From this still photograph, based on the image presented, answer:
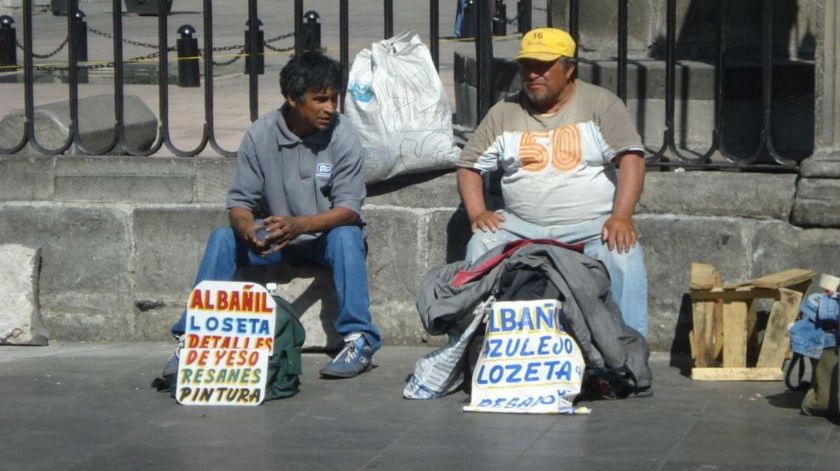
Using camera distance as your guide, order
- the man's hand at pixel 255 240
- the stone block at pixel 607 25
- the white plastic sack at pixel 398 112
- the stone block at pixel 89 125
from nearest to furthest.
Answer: the man's hand at pixel 255 240, the white plastic sack at pixel 398 112, the stone block at pixel 89 125, the stone block at pixel 607 25

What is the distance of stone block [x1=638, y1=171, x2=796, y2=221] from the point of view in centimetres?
622

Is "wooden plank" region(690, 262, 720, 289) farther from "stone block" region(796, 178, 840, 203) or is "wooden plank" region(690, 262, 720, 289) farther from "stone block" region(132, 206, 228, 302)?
"stone block" region(132, 206, 228, 302)

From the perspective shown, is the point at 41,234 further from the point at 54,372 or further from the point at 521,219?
the point at 521,219

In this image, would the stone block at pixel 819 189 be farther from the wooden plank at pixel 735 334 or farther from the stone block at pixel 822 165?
the wooden plank at pixel 735 334

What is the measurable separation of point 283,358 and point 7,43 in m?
10.4

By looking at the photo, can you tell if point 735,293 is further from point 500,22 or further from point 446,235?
point 500,22

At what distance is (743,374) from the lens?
5.81 meters

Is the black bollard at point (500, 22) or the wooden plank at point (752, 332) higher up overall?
the black bollard at point (500, 22)

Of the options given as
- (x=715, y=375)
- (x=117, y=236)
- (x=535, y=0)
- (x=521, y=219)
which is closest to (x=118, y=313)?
(x=117, y=236)

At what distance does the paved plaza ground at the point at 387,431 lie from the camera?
482 centimetres

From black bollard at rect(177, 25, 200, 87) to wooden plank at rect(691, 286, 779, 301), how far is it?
23.3ft

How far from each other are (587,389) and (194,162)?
6.93 ft

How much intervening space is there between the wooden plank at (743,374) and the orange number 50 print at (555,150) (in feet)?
Result: 3.07

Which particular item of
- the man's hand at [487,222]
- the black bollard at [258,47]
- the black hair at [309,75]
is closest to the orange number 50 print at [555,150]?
the man's hand at [487,222]
